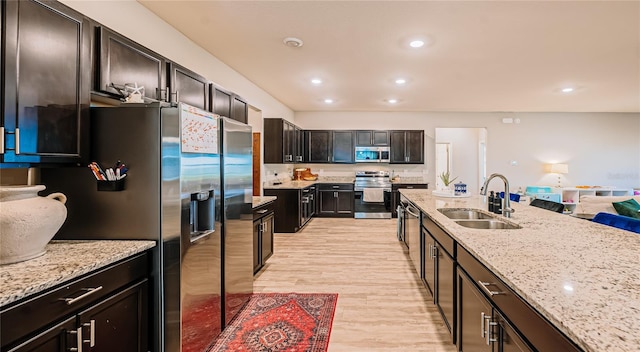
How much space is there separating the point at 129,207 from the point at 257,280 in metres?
1.98

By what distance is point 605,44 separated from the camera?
3375 mm

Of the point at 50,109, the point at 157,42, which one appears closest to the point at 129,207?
the point at 50,109

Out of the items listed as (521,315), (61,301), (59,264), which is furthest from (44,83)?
(521,315)

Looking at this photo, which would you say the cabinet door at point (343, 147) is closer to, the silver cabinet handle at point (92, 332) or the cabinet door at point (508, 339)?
the cabinet door at point (508, 339)

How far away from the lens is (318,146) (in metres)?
7.67

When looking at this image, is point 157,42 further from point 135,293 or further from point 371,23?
point 135,293

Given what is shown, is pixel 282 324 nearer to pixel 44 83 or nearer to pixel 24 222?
pixel 24 222

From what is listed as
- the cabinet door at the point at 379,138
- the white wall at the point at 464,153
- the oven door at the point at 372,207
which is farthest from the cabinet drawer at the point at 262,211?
the white wall at the point at 464,153

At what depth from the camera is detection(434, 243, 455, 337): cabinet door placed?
6.70 feet

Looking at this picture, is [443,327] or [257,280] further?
[257,280]

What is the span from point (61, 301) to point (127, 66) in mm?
1477

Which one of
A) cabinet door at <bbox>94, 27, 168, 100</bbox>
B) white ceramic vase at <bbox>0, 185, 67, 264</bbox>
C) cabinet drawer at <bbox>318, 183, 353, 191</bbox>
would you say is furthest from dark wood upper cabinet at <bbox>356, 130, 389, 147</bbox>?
white ceramic vase at <bbox>0, 185, 67, 264</bbox>

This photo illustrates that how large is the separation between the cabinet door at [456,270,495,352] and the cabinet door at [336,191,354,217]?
5332mm

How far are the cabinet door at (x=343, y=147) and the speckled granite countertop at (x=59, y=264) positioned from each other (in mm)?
6139
